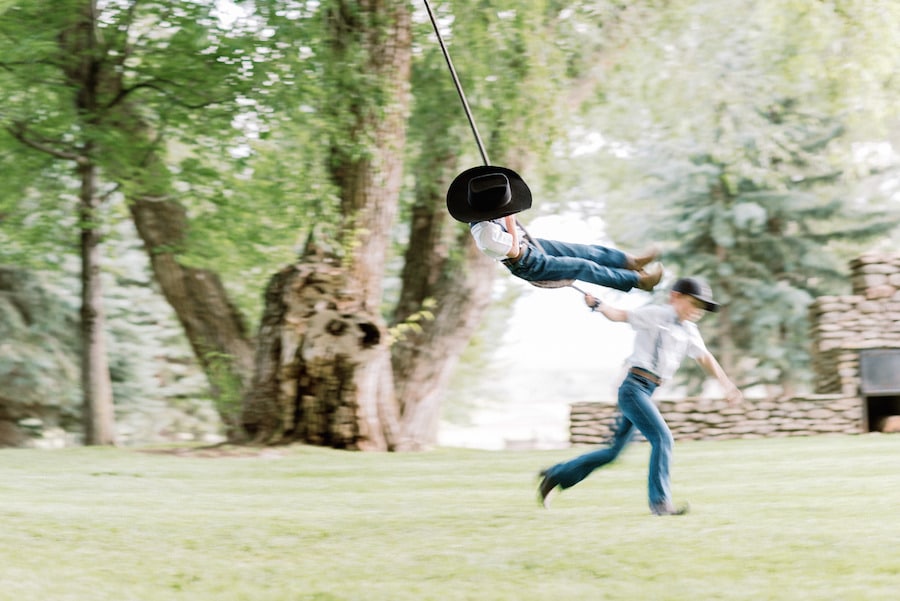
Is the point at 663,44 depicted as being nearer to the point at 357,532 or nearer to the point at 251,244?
the point at 251,244

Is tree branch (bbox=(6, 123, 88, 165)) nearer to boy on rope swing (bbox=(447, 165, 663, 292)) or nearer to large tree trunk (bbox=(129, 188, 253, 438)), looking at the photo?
large tree trunk (bbox=(129, 188, 253, 438))

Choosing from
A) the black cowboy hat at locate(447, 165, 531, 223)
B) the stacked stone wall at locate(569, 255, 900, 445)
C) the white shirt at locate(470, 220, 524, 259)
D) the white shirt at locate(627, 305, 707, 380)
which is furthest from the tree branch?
the white shirt at locate(627, 305, 707, 380)

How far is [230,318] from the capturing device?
1381cm

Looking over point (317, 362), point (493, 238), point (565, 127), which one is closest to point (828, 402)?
point (565, 127)

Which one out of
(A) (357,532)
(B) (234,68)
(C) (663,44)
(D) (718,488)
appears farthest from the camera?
(C) (663,44)

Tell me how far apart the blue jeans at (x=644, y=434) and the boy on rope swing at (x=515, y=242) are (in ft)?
1.92

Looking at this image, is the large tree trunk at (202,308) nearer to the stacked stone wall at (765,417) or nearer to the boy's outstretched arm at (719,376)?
the stacked stone wall at (765,417)

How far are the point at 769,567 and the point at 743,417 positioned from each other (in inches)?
410

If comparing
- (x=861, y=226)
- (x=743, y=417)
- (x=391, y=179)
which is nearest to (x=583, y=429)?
(x=743, y=417)

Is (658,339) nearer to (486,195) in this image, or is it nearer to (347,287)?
(486,195)

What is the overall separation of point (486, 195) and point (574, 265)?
0.62m

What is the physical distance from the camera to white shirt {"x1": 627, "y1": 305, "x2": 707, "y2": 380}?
228 inches

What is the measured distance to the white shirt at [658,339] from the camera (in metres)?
5.78

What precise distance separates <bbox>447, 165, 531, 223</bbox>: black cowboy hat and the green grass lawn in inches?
66.9
